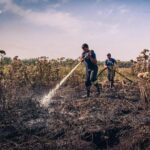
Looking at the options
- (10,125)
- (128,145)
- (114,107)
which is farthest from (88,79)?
(128,145)

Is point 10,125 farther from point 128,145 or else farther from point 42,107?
point 128,145

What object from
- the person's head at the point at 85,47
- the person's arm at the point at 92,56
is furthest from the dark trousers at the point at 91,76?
the person's head at the point at 85,47

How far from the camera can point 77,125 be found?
7.97 metres

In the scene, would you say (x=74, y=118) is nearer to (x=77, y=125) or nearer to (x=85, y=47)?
(x=77, y=125)

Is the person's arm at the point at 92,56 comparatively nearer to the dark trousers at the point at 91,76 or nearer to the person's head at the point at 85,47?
the person's head at the point at 85,47

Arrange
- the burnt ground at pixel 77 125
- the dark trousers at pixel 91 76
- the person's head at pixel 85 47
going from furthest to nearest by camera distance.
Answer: the dark trousers at pixel 91 76 < the person's head at pixel 85 47 < the burnt ground at pixel 77 125

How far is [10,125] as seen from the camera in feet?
26.1

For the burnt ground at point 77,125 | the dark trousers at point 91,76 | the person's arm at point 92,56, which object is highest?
the person's arm at point 92,56

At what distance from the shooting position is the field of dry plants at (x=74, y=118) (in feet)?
22.5

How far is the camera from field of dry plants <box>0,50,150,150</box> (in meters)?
6.86

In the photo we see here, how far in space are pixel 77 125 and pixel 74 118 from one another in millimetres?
721

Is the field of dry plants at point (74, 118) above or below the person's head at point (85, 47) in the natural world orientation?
below

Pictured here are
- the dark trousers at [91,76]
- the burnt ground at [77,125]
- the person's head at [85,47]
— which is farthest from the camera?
the dark trousers at [91,76]

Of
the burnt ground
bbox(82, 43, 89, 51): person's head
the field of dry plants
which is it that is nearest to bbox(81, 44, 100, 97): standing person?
bbox(82, 43, 89, 51): person's head
